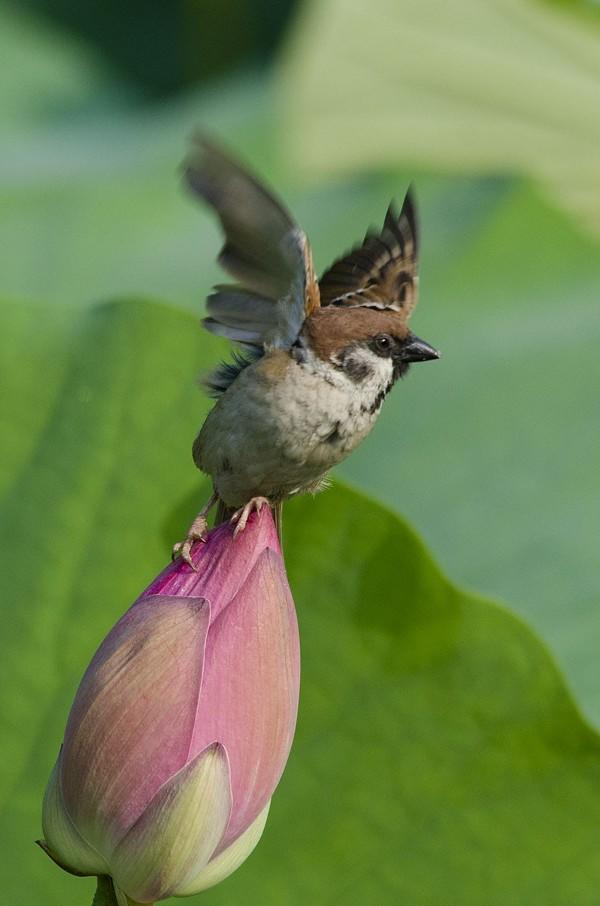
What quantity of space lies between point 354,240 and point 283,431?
2.83ft

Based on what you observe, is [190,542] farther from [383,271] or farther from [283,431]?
[383,271]

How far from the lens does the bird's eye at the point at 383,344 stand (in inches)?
51.1

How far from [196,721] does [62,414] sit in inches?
20.0

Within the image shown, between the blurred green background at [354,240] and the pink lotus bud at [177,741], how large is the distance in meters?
0.23

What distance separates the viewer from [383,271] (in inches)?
52.8

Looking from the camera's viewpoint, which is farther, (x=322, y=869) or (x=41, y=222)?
(x=41, y=222)

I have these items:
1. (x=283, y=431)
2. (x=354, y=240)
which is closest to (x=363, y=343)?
(x=283, y=431)

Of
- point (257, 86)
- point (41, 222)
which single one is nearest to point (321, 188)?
point (41, 222)

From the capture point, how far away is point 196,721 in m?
0.82

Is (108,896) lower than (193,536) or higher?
lower

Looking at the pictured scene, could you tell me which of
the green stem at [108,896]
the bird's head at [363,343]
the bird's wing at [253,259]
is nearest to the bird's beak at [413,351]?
the bird's head at [363,343]

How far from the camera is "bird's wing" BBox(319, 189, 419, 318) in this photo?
4.39ft

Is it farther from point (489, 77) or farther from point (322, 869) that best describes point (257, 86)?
point (322, 869)

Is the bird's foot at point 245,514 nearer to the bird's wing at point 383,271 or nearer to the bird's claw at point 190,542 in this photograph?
the bird's claw at point 190,542
